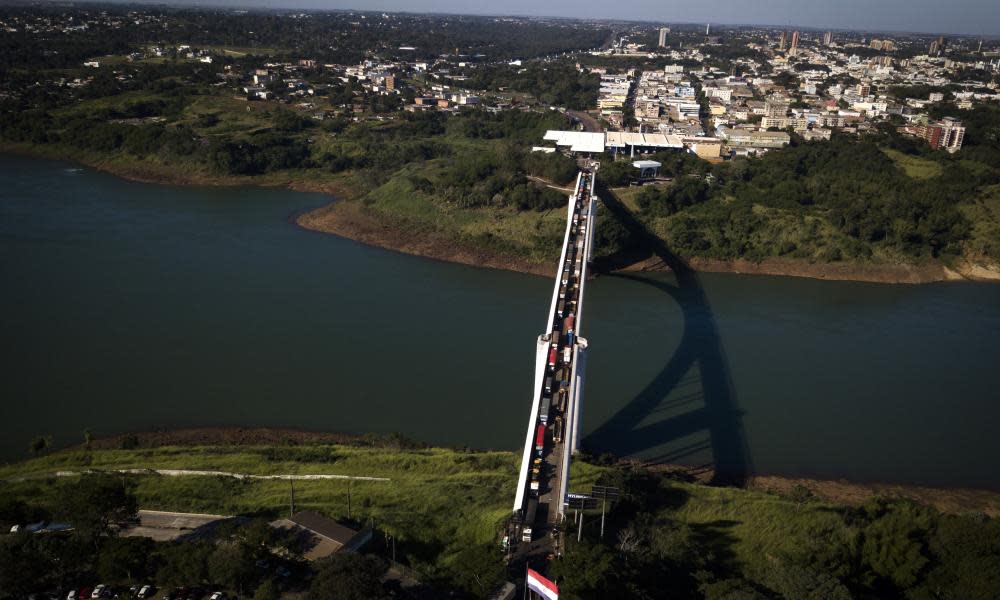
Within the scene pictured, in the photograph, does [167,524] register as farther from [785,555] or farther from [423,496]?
[785,555]


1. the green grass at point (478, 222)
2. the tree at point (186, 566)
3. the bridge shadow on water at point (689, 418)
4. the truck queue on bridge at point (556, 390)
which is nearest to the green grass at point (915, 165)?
the green grass at point (478, 222)

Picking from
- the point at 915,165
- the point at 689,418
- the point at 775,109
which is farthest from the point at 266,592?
the point at 775,109

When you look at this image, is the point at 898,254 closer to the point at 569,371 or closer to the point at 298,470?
the point at 569,371

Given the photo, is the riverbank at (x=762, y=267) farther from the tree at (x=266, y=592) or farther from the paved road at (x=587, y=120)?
the paved road at (x=587, y=120)

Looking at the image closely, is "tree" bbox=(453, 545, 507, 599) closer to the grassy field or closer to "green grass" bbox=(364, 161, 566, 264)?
the grassy field

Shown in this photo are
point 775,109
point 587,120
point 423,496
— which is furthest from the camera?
point 775,109
